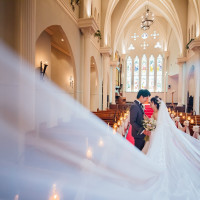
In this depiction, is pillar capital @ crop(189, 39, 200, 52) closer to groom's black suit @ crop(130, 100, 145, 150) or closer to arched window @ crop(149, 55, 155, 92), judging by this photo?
groom's black suit @ crop(130, 100, 145, 150)

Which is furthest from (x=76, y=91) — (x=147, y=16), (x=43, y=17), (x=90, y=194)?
(x=147, y=16)

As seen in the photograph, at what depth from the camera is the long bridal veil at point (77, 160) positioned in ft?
7.26

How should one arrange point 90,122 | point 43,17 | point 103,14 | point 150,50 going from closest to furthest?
point 43,17, point 90,122, point 103,14, point 150,50

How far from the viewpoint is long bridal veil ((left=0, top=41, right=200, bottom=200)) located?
2.21 metres

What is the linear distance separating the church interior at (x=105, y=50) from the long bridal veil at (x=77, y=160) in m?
0.27

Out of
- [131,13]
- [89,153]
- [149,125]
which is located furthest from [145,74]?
[149,125]

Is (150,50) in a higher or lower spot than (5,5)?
higher

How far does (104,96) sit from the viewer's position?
587 inches

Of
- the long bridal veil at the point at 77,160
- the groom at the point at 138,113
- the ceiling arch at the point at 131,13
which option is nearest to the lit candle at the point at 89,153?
the long bridal veil at the point at 77,160

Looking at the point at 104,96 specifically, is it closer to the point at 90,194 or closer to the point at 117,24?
the point at 117,24

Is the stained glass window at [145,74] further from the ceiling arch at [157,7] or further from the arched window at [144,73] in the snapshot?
the ceiling arch at [157,7]

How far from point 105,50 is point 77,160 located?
11428 mm

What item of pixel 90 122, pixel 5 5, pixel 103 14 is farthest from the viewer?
pixel 103 14

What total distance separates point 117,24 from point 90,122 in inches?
485
